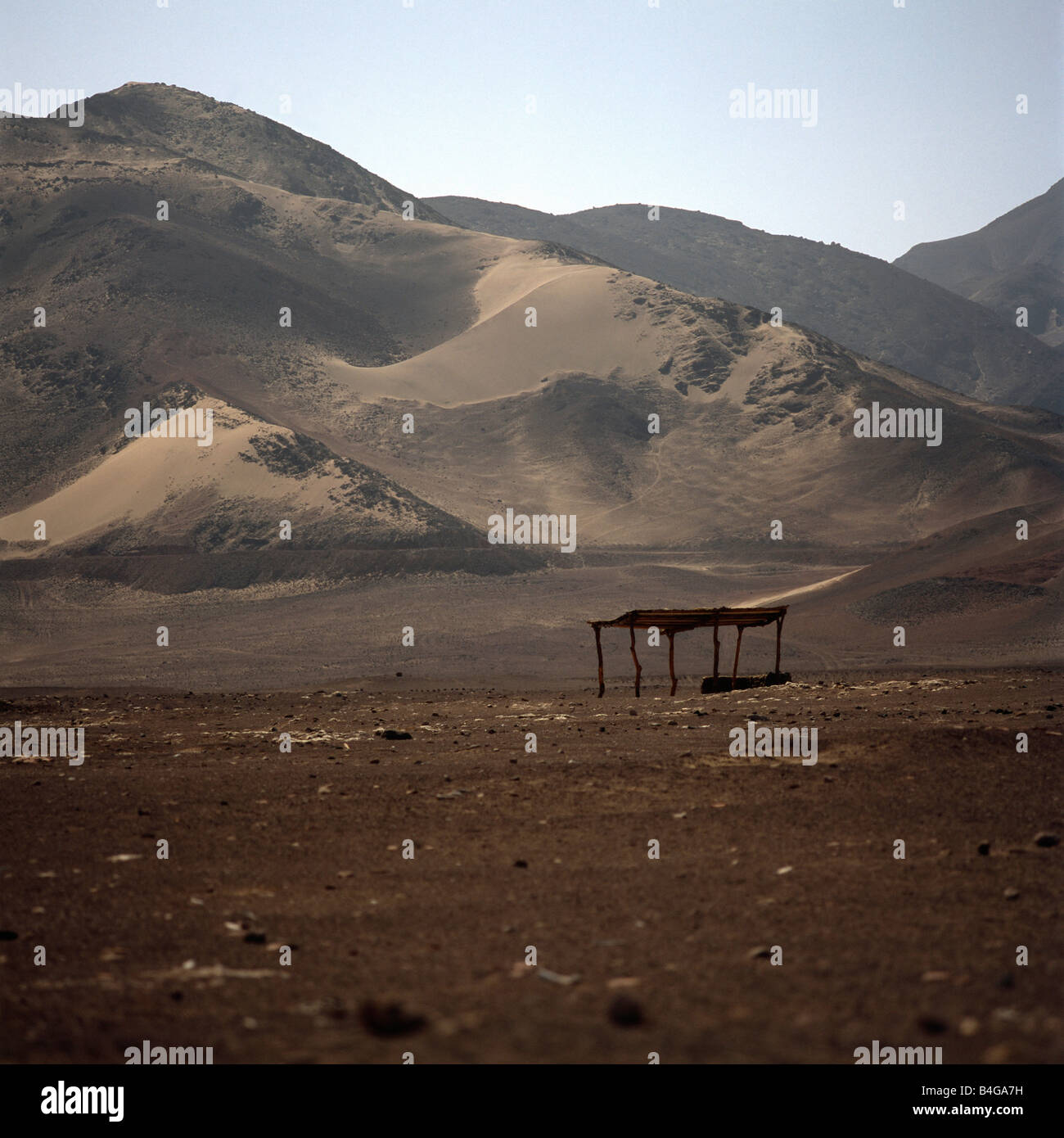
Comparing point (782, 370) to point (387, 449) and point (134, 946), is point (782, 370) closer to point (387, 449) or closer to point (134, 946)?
point (387, 449)

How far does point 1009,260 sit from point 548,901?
198657 mm

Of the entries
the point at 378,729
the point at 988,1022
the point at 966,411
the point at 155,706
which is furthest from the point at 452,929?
the point at 966,411

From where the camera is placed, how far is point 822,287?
5704 inches

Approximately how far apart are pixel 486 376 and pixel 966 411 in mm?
31277

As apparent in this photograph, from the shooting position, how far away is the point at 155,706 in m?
22.2

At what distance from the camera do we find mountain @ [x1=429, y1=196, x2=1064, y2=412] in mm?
122188
